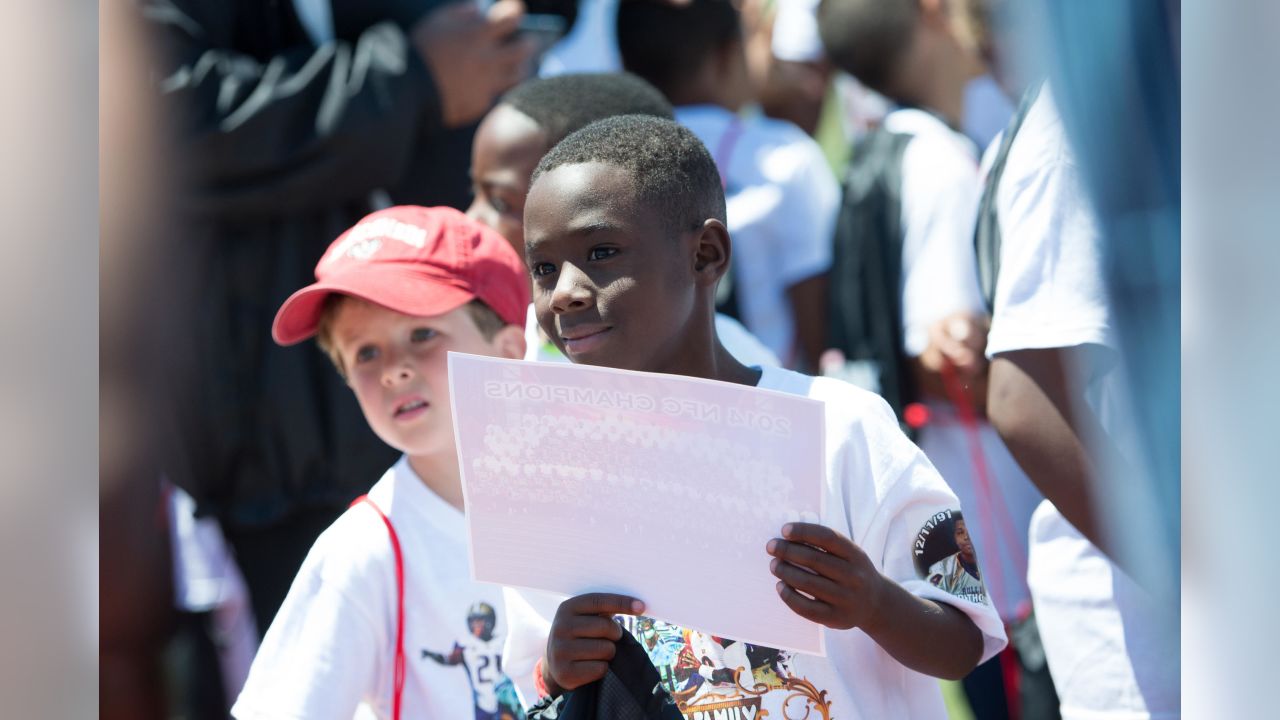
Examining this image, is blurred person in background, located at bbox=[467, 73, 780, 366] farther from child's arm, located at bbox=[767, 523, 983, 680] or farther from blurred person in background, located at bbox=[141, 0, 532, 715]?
child's arm, located at bbox=[767, 523, 983, 680]

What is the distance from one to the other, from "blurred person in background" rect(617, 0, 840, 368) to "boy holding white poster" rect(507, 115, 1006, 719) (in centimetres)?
101

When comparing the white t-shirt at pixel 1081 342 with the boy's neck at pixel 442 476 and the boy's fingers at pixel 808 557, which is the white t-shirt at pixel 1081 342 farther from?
the boy's fingers at pixel 808 557

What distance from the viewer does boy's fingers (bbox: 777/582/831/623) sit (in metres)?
1.17

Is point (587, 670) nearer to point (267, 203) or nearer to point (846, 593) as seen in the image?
point (846, 593)

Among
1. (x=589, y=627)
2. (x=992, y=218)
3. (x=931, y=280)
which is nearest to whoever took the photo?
(x=589, y=627)

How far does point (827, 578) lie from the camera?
117 cm

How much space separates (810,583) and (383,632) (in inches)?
35.7

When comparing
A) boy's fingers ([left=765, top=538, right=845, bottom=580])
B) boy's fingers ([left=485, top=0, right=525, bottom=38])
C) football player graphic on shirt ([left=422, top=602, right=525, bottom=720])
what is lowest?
football player graphic on shirt ([left=422, top=602, right=525, bottom=720])

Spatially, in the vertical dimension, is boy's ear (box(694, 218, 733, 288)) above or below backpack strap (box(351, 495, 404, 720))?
above

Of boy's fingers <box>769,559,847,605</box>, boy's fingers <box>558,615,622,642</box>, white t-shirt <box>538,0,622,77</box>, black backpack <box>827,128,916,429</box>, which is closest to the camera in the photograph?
boy's fingers <box>769,559,847,605</box>

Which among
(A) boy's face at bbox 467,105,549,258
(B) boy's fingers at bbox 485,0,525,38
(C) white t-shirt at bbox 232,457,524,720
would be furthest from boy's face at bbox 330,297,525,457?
(B) boy's fingers at bbox 485,0,525,38

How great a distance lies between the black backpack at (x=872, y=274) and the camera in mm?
2389

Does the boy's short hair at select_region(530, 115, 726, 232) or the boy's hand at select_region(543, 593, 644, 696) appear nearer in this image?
the boy's hand at select_region(543, 593, 644, 696)

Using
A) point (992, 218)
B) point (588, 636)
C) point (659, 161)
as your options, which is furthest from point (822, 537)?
point (992, 218)
